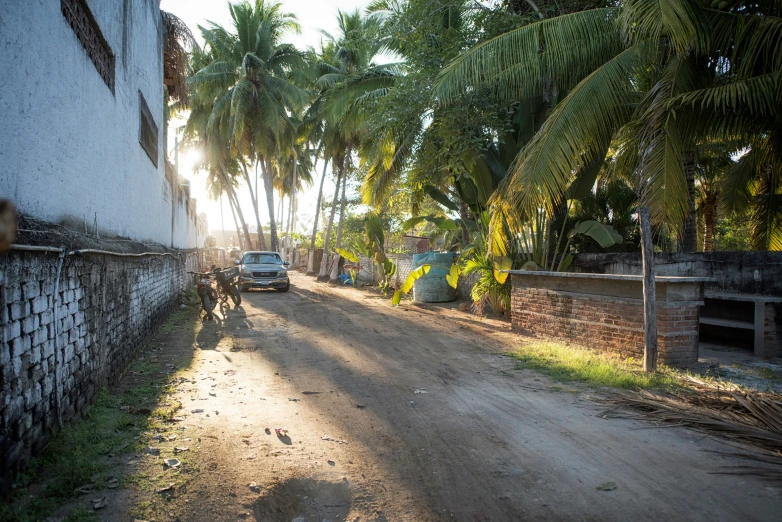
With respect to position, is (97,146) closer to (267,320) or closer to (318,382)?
(318,382)

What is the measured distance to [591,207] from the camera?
13.9 meters

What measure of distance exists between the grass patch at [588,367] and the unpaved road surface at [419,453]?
367mm

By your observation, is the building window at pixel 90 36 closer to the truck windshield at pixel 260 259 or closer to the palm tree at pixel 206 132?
the truck windshield at pixel 260 259

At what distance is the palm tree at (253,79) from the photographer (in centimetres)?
2322

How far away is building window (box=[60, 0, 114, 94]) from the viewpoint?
5422 mm

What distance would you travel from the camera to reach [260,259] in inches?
789

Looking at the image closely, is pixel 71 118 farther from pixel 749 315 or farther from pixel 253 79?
pixel 253 79

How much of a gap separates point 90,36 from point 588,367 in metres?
7.49

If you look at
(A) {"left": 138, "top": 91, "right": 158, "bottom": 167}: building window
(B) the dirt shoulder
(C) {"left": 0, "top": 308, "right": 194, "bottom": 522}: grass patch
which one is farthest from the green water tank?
(C) {"left": 0, "top": 308, "right": 194, "bottom": 522}: grass patch

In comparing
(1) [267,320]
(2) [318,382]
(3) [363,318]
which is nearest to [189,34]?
(1) [267,320]

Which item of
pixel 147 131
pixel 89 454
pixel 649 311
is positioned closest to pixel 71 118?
pixel 89 454

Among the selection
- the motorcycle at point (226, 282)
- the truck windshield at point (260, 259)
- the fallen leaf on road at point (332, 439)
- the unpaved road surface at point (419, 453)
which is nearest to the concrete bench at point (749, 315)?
the unpaved road surface at point (419, 453)

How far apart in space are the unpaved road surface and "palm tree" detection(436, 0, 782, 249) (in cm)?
317

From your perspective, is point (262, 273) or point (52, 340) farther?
point (262, 273)
